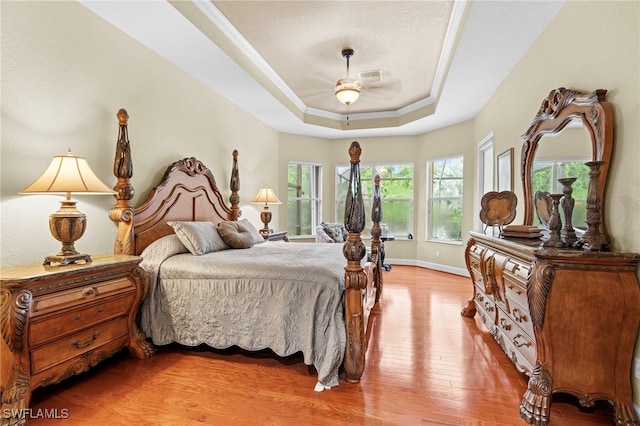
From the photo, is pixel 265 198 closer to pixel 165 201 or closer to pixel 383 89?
pixel 165 201

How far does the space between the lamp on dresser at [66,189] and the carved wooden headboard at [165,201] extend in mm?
484

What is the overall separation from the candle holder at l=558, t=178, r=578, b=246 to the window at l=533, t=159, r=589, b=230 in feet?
0.52

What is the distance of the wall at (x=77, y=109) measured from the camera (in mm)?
2031

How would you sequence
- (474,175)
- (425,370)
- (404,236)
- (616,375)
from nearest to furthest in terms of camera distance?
1. (616,375)
2. (425,370)
3. (474,175)
4. (404,236)

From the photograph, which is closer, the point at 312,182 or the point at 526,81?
the point at 526,81

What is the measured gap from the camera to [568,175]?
2.32 meters

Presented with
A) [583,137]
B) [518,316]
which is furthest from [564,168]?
[518,316]

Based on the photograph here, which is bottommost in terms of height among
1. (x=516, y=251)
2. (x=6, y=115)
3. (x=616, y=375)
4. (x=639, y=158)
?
(x=616, y=375)

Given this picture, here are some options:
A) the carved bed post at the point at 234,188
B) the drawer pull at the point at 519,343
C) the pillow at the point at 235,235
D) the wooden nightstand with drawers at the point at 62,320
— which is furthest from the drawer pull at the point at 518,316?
the carved bed post at the point at 234,188

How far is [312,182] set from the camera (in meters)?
6.73

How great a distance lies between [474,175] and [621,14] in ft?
12.0

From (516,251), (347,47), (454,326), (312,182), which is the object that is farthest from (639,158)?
(312,182)

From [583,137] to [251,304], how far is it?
8.62 ft

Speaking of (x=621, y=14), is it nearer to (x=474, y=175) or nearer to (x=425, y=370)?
(x=425, y=370)
